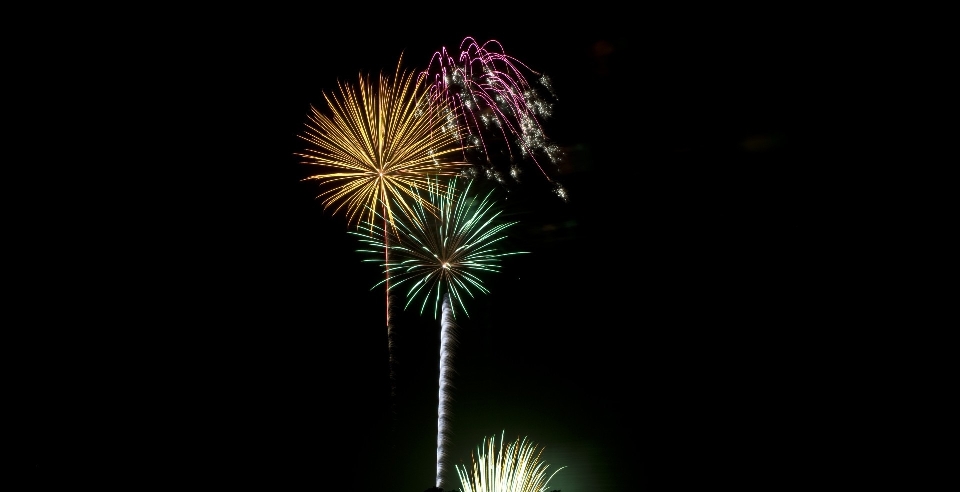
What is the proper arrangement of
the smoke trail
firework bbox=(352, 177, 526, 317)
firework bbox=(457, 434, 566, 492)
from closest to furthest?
1. firework bbox=(352, 177, 526, 317)
2. firework bbox=(457, 434, 566, 492)
3. the smoke trail

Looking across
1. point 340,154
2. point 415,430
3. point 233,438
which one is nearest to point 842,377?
point 415,430

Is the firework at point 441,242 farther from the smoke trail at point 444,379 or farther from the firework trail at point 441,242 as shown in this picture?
the smoke trail at point 444,379

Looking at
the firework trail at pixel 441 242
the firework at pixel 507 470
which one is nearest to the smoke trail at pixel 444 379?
the firework at pixel 507 470

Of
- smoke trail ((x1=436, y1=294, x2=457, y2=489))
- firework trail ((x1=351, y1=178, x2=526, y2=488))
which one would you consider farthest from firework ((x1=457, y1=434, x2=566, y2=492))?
firework trail ((x1=351, y1=178, x2=526, y2=488))

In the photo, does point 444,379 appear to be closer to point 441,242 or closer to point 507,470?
point 507,470

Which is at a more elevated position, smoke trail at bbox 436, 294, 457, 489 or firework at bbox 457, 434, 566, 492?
smoke trail at bbox 436, 294, 457, 489

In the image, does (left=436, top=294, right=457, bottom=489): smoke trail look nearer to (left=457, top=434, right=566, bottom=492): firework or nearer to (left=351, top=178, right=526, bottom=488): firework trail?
(left=457, top=434, right=566, bottom=492): firework

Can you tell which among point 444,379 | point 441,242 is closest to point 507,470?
point 444,379

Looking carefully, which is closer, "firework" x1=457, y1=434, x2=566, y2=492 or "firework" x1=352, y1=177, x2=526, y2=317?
"firework" x1=352, y1=177, x2=526, y2=317
